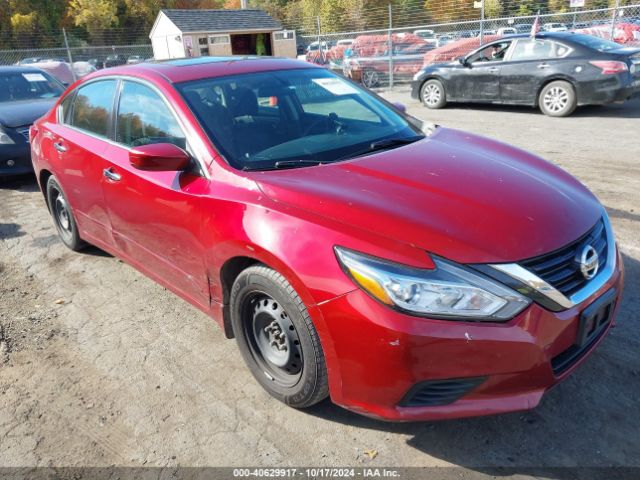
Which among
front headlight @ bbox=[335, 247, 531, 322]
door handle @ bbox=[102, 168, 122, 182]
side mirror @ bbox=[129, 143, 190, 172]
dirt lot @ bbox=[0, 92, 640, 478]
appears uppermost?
side mirror @ bbox=[129, 143, 190, 172]

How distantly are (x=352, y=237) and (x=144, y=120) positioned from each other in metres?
1.92

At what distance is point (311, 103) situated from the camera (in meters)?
3.61

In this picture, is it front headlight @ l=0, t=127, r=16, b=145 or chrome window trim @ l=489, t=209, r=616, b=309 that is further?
front headlight @ l=0, t=127, r=16, b=145

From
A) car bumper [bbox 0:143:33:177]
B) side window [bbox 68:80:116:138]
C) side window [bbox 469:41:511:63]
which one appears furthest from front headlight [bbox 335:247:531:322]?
side window [bbox 469:41:511:63]

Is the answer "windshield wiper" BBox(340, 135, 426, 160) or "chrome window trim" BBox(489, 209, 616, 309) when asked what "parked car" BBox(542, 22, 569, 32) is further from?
"chrome window trim" BBox(489, 209, 616, 309)

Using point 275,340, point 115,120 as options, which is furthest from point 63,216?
point 275,340

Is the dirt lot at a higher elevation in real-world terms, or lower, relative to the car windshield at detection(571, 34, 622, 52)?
lower

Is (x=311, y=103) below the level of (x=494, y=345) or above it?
above

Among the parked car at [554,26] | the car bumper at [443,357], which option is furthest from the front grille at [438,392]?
the parked car at [554,26]

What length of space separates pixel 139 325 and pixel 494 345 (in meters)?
2.51

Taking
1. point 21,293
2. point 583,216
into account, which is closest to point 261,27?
point 21,293

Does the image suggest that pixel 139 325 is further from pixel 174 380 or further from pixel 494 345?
pixel 494 345

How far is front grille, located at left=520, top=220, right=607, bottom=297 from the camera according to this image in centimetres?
216

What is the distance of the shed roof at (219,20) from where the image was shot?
83.1 ft
